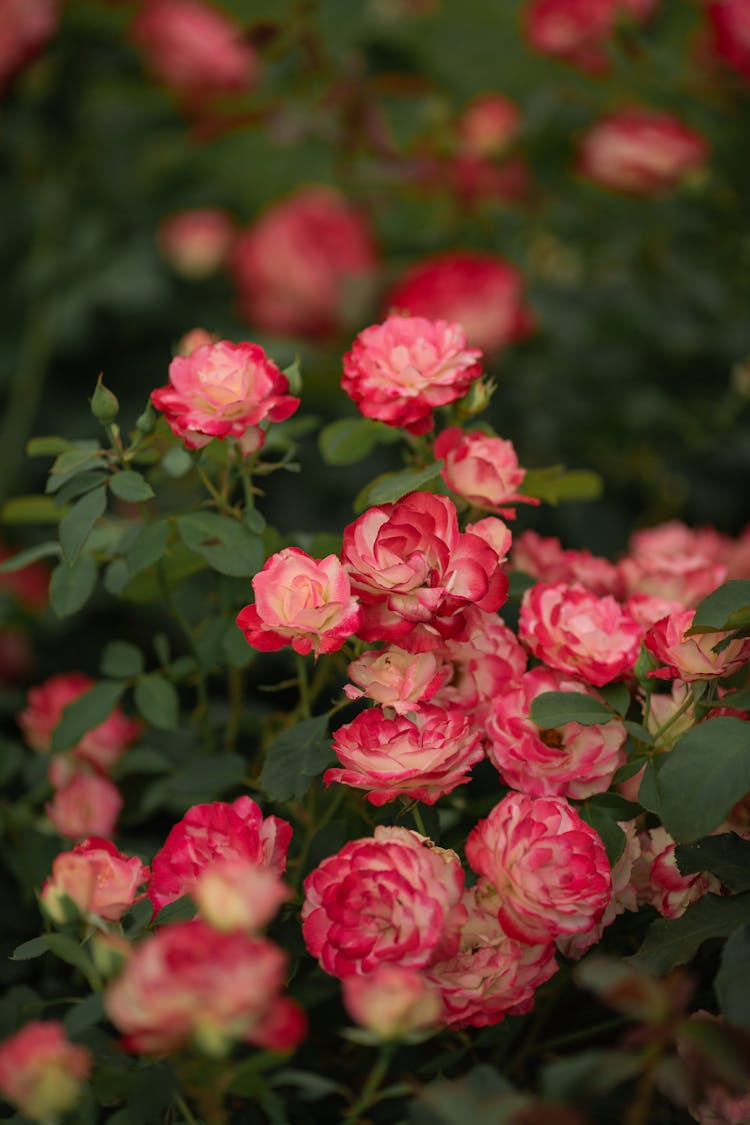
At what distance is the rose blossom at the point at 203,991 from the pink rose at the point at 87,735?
1.42 feet

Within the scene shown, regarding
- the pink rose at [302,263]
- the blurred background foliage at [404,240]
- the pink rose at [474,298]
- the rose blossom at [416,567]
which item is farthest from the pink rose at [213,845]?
the pink rose at [302,263]

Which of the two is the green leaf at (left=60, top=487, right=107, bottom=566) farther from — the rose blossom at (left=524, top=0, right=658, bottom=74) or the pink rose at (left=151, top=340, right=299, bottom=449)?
the rose blossom at (left=524, top=0, right=658, bottom=74)

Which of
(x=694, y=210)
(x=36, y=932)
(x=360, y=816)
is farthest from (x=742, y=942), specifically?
(x=694, y=210)

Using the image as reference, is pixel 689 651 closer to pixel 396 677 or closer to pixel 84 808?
pixel 396 677

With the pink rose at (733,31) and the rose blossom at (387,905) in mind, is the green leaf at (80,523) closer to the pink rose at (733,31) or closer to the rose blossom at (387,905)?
the rose blossom at (387,905)

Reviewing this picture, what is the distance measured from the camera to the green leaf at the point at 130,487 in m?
0.58

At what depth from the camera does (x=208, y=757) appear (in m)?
0.71

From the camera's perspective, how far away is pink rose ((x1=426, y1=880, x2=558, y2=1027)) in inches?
20.0

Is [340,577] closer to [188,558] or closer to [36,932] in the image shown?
[188,558]

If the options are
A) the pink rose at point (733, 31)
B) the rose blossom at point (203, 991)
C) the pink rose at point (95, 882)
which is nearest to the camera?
the rose blossom at point (203, 991)

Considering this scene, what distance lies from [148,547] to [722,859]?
0.37m

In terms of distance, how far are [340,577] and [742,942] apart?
10.6 inches

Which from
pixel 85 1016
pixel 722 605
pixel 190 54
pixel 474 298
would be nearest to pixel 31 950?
pixel 85 1016

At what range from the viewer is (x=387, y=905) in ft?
1.57
